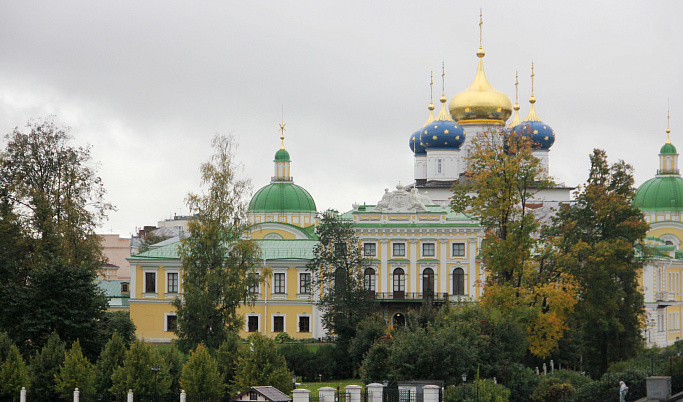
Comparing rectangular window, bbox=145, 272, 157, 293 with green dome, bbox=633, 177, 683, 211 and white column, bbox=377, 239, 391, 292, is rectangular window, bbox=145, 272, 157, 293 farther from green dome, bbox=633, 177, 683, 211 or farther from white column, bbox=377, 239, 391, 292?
green dome, bbox=633, 177, 683, 211

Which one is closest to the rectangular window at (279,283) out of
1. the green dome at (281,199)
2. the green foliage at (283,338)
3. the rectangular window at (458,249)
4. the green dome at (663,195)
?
the green foliage at (283,338)

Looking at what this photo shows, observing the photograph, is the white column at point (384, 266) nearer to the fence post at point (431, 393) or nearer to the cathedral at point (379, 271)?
the cathedral at point (379, 271)

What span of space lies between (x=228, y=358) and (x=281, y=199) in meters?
37.7

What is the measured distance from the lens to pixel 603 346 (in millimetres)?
41969

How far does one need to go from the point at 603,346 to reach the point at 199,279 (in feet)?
46.4

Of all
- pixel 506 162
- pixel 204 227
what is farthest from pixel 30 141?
pixel 506 162

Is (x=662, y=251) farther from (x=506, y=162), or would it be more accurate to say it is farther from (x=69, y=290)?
(x=69, y=290)

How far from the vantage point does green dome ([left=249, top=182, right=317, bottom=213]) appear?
236 ft

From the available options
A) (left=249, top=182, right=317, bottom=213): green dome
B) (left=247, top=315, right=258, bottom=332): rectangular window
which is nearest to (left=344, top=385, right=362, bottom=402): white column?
(left=247, top=315, right=258, bottom=332): rectangular window

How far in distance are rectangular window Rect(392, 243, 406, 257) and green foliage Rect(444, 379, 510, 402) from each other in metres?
26.4

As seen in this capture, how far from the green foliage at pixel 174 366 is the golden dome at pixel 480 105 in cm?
4389

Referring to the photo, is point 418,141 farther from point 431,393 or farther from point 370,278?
point 431,393

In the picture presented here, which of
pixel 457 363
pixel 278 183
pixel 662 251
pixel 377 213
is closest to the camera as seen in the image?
pixel 457 363

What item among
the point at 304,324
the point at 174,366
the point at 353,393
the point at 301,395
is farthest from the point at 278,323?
the point at 301,395
